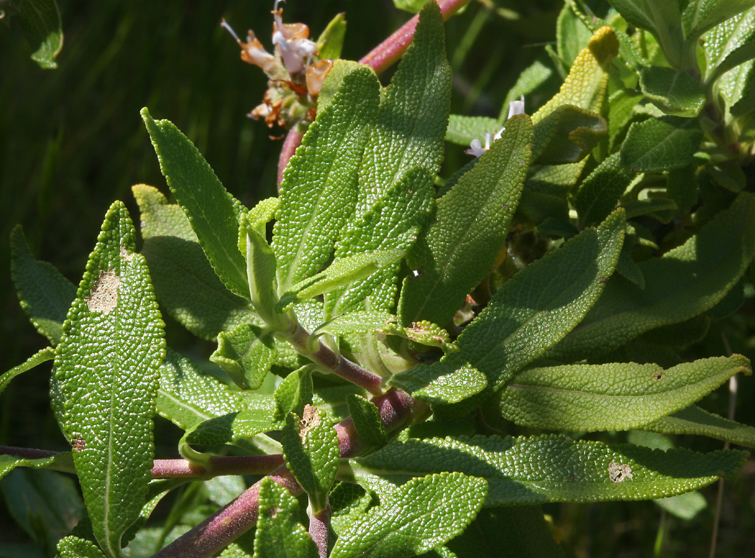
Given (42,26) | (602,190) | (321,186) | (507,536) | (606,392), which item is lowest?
(507,536)

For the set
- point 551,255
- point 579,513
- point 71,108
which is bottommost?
point 579,513

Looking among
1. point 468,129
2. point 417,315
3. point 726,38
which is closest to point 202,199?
point 417,315

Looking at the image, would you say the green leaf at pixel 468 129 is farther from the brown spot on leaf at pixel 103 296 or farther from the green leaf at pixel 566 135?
the brown spot on leaf at pixel 103 296

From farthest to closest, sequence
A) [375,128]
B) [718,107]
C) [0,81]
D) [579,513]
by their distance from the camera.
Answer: [0,81] → [579,513] → [718,107] → [375,128]

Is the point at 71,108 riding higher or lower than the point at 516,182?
higher

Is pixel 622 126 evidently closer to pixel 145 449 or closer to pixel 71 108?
pixel 145 449

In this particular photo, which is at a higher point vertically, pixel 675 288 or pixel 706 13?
pixel 706 13

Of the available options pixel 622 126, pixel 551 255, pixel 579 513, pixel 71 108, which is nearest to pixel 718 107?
pixel 622 126

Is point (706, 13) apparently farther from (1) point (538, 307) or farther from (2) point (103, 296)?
(2) point (103, 296)
